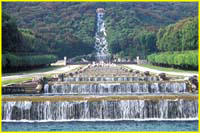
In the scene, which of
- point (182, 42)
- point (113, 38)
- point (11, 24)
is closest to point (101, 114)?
point (11, 24)

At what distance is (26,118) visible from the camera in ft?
70.6

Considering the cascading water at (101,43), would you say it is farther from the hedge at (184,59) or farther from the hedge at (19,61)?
the hedge at (184,59)

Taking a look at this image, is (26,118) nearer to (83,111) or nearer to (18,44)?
(83,111)

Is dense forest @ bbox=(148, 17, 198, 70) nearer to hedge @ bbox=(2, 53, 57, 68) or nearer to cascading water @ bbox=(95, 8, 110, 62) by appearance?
hedge @ bbox=(2, 53, 57, 68)

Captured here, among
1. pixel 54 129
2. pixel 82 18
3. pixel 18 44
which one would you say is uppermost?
pixel 82 18

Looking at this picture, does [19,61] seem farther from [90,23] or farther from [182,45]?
[90,23]

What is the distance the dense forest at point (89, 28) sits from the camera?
60.0 meters

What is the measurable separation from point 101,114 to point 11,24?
115 ft

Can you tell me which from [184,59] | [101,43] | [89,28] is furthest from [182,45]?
[89,28]

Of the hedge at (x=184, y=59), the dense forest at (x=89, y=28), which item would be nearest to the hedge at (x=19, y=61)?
the dense forest at (x=89, y=28)

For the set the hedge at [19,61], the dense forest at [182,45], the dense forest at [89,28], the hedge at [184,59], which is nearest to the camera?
the hedge at [19,61]

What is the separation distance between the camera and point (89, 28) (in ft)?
470

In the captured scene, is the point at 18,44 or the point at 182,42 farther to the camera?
the point at 182,42

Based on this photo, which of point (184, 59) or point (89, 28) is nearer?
point (184, 59)
